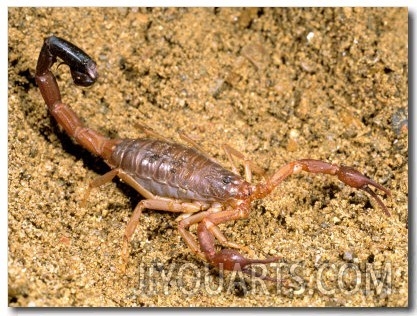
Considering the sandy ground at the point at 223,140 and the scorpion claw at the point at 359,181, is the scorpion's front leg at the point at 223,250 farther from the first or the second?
the scorpion claw at the point at 359,181

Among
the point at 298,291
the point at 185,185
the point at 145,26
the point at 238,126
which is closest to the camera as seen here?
the point at 298,291

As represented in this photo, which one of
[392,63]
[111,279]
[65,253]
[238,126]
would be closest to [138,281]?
[111,279]

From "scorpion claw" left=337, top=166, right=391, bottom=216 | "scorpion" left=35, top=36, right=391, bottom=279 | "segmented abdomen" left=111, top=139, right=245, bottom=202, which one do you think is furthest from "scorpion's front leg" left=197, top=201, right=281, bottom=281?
"scorpion claw" left=337, top=166, right=391, bottom=216

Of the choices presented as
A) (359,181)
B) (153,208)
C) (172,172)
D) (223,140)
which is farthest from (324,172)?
(153,208)

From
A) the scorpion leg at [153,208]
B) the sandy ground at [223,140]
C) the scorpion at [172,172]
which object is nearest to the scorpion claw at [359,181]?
the scorpion at [172,172]

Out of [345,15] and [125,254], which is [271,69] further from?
[125,254]
